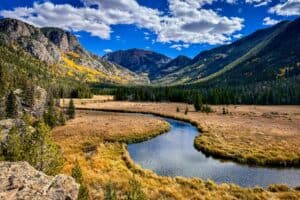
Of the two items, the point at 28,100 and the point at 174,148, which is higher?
the point at 28,100

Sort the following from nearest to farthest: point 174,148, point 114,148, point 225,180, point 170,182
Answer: point 170,182 < point 225,180 < point 114,148 < point 174,148

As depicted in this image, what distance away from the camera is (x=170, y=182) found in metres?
32.8

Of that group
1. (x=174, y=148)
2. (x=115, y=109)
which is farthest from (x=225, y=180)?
(x=115, y=109)

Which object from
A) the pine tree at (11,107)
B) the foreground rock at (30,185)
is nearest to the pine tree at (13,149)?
the foreground rock at (30,185)

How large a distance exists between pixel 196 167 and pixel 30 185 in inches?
1208

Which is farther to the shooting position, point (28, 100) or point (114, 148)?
point (28, 100)

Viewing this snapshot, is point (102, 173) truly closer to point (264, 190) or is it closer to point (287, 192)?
point (264, 190)

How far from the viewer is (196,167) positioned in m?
41.6

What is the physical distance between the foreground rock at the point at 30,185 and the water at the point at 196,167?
24.3 m

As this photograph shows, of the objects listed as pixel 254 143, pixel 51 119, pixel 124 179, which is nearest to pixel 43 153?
pixel 124 179

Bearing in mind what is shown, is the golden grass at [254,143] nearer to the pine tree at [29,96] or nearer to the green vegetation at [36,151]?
the green vegetation at [36,151]

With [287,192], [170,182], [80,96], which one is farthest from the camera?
[80,96]

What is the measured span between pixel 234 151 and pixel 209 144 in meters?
6.61

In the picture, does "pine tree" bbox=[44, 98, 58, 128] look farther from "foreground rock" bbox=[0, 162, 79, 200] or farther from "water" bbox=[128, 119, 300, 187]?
"foreground rock" bbox=[0, 162, 79, 200]
